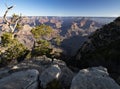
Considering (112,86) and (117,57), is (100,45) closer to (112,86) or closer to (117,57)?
(117,57)

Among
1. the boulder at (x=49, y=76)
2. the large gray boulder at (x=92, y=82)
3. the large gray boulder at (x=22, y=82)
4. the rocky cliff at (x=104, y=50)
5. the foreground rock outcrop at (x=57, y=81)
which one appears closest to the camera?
the large gray boulder at (x=92, y=82)

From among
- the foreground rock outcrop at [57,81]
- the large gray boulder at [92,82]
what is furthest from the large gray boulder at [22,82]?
the large gray boulder at [92,82]

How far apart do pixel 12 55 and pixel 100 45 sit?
3149 centimetres

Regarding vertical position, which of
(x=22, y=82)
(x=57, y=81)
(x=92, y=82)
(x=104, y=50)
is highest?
(x=92, y=82)

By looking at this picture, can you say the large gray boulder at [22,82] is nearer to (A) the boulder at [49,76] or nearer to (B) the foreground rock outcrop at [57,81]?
(B) the foreground rock outcrop at [57,81]

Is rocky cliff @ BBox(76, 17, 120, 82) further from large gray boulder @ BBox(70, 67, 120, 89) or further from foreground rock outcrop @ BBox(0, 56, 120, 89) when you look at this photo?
large gray boulder @ BBox(70, 67, 120, 89)

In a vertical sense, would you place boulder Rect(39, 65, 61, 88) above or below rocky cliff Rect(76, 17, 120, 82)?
above

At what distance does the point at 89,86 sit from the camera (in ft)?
70.2

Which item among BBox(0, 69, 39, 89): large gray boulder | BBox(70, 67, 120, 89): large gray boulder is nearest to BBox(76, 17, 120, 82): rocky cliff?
BBox(70, 67, 120, 89): large gray boulder

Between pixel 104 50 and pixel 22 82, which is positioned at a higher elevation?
pixel 22 82

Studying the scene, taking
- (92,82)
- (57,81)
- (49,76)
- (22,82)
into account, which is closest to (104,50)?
(57,81)

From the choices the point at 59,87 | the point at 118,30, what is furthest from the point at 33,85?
the point at 118,30

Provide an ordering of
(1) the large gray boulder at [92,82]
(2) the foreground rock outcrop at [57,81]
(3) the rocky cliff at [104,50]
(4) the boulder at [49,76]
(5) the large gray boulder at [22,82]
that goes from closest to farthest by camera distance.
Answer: (1) the large gray boulder at [92,82] → (2) the foreground rock outcrop at [57,81] → (5) the large gray boulder at [22,82] → (4) the boulder at [49,76] → (3) the rocky cliff at [104,50]

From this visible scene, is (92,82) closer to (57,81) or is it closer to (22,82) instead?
(57,81)
